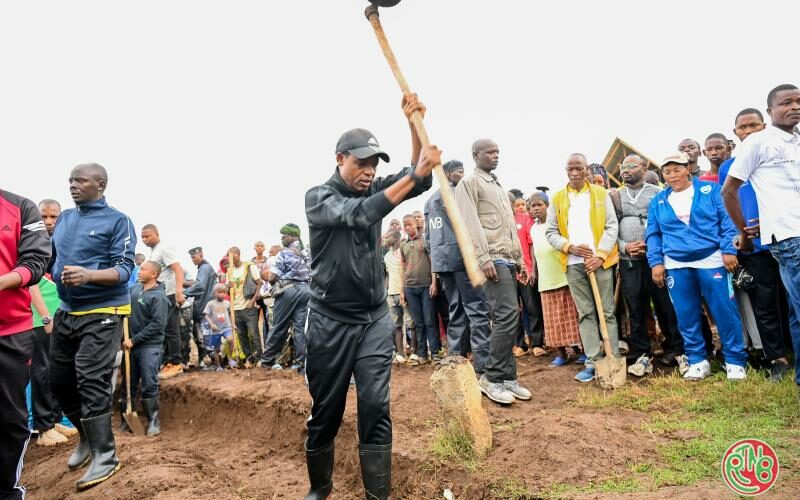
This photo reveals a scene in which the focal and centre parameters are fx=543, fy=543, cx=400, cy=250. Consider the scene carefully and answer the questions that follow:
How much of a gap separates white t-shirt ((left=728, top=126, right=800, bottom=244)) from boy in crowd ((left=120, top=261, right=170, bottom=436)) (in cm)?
627

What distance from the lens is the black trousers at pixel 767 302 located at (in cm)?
488

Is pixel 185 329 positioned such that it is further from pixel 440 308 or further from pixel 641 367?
pixel 641 367

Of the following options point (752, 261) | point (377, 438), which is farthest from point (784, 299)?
point (377, 438)

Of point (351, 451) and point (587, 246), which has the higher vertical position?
point (587, 246)

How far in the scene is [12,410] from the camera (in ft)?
10.6

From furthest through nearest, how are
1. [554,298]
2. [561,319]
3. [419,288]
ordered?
1. [419,288]
2. [554,298]
3. [561,319]

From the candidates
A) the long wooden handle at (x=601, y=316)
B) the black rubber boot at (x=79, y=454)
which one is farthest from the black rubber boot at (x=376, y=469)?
the long wooden handle at (x=601, y=316)

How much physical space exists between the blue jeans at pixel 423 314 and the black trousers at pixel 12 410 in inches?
218

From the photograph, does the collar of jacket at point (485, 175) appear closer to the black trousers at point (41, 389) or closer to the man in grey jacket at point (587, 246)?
the man in grey jacket at point (587, 246)

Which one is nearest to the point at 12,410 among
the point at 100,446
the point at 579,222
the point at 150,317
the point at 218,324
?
the point at 100,446

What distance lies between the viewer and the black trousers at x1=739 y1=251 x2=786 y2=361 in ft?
16.0

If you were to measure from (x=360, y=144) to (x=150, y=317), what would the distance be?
4.90m

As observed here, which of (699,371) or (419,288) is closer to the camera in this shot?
(699,371)

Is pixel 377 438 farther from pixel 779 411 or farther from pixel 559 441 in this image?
pixel 779 411
